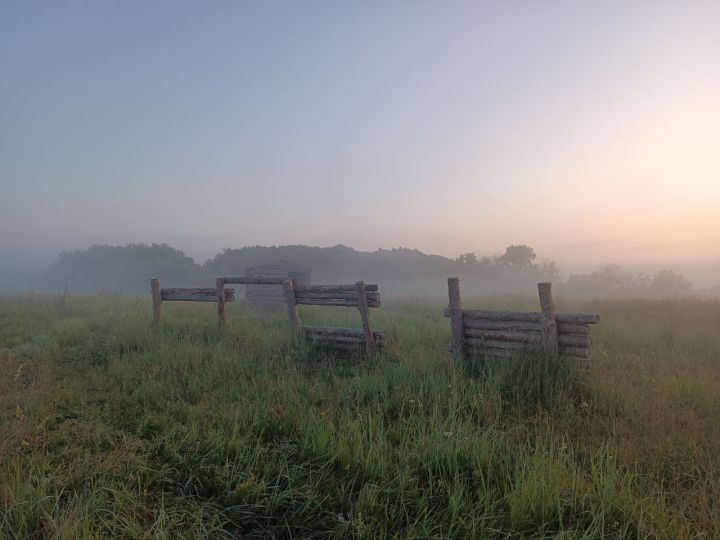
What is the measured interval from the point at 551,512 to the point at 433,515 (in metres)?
0.86

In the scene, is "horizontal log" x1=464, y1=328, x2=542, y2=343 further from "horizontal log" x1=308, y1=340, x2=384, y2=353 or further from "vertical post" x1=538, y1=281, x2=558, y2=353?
"horizontal log" x1=308, y1=340, x2=384, y2=353

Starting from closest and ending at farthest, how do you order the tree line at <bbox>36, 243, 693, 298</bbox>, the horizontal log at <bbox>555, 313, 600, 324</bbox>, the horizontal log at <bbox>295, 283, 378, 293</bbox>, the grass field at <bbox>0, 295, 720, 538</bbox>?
the grass field at <bbox>0, 295, 720, 538</bbox> < the horizontal log at <bbox>555, 313, 600, 324</bbox> < the horizontal log at <bbox>295, 283, 378, 293</bbox> < the tree line at <bbox>36, 243, 693, 298</bbox>

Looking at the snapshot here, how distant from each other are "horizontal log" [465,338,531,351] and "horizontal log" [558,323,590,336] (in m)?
0.59

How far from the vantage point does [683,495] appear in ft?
10.6

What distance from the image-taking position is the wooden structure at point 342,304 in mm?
7895

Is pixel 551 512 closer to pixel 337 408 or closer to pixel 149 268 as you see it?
pixel 337 408

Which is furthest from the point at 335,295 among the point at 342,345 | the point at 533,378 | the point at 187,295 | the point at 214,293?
the point at 187,295

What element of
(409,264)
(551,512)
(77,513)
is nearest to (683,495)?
(551,512)

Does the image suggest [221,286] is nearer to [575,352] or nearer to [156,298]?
[156,298]

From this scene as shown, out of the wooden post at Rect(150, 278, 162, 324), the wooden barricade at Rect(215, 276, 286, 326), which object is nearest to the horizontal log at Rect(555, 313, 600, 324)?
the wooden barricade at Rect(215, 276, 286, 326)

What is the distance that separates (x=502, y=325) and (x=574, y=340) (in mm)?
1072

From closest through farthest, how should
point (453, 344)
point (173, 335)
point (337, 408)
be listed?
point (337, 408), point (453, 344), point (173, 335)

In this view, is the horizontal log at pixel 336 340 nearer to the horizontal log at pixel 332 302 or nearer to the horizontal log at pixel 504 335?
the horizontal log at pixel 332 302

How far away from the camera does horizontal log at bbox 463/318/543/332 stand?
6.41 m
